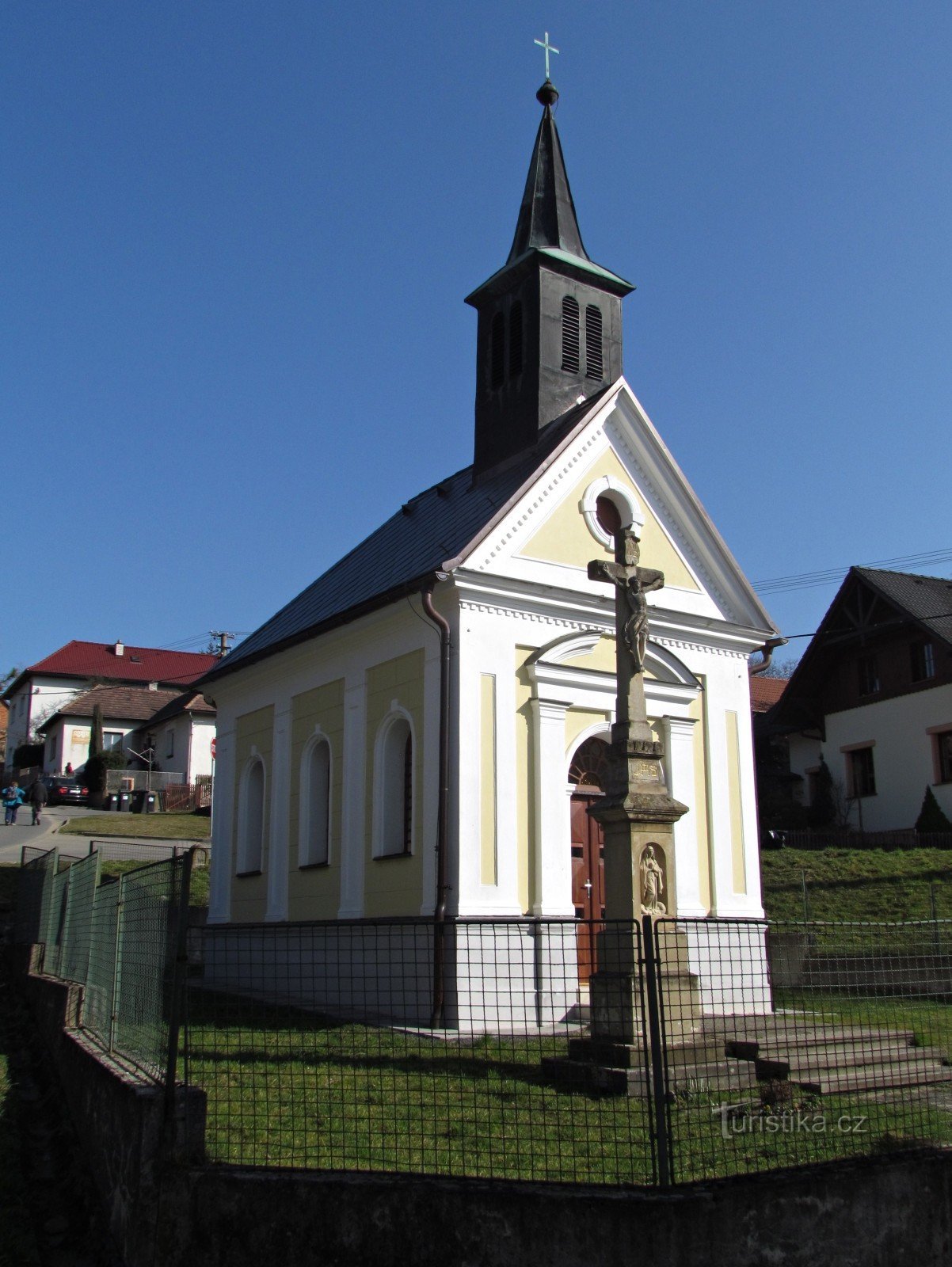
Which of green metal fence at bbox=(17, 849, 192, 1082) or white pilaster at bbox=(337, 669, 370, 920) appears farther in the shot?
white pilaster at bbox=(337, 669, 370, 920)

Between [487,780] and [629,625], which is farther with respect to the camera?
[487,780]

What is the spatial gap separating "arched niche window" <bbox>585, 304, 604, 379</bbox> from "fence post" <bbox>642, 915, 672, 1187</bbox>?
47.0ft

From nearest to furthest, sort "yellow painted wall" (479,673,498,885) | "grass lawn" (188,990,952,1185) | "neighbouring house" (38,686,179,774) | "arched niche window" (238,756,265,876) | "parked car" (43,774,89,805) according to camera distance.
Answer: "grass lawn" (188,990,952,1185)
"yellow painted wall" (479,673,498,885)
"arched niche window" (238,756,265,876)
"parked car" (43,774,89,805)
"neighbouring house" (38,686,179,774)

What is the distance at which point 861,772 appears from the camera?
36.6 m

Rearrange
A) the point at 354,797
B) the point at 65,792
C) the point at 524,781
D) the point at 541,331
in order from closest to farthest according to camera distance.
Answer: the point at 524,781 → the point at 354,797 → the point at 541,331 → the point at 65,792

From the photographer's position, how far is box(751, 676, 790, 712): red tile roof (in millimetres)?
48875

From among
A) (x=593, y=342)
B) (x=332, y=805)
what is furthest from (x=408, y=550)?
(x=593, y=342)

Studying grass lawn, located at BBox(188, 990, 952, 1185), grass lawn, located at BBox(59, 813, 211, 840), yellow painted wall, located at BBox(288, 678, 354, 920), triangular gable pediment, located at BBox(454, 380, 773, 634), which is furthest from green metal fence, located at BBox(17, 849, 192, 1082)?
grass lawn, located at BBox(59, 813, 211, 840)

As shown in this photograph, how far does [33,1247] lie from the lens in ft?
19.7

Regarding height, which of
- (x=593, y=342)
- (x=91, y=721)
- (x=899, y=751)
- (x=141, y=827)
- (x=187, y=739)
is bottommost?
(x=141, y=827)

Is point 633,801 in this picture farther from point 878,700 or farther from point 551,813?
point 878,700

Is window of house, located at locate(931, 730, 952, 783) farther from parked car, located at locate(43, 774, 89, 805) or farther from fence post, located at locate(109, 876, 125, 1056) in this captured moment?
parked car, located at locate(43, 774, 89, 805)

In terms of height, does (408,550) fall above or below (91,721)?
below

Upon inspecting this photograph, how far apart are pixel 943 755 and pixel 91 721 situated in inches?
1807
